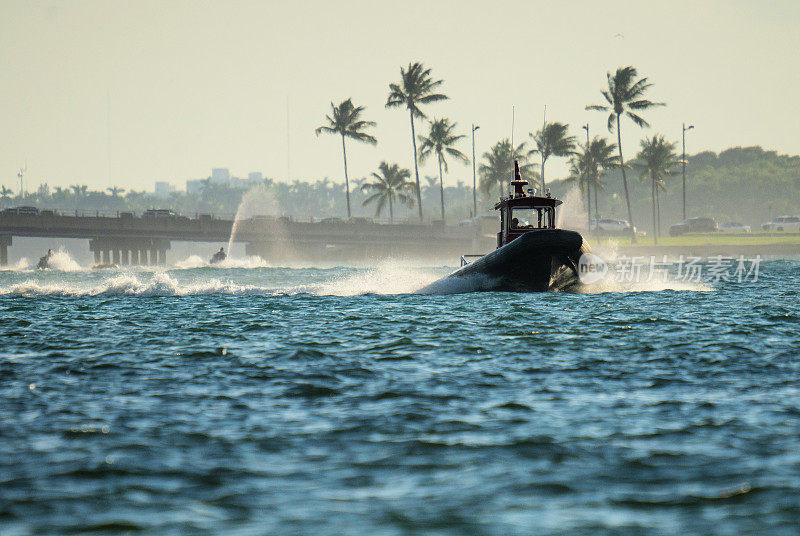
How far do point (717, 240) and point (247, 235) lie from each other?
45.4 metres

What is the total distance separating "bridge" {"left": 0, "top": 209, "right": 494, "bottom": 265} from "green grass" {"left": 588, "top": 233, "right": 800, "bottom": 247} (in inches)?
551

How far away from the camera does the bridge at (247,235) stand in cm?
6638

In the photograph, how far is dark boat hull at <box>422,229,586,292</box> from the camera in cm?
2116

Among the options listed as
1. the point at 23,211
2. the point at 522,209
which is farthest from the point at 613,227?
the point at 522,209

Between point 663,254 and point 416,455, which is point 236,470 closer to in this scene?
point 416,455

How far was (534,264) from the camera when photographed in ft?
70.6

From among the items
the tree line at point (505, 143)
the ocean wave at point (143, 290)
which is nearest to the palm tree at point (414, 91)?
the tree line at point (505, 143)

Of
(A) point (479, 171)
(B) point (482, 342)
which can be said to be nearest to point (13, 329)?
(B) point (482, 342)

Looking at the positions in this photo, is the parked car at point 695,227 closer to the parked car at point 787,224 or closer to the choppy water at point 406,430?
the parked car at point 787,224

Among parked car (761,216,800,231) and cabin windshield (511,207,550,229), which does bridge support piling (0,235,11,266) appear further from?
parked car (761,216,800,231)

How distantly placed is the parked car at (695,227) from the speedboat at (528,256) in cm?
6871

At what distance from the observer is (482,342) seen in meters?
A: 12.7

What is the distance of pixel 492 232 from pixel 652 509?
7499 cm

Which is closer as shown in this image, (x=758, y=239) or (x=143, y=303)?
(x=143, y=303)
